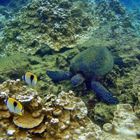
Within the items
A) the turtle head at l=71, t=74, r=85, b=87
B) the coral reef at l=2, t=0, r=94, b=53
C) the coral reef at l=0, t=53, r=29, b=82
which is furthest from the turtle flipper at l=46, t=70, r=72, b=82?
the coral reef at l=2, t=0, r=94, b=53

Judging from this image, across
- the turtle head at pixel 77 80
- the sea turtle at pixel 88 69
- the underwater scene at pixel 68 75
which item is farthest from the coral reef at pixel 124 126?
the turtle head at pixel 77 80

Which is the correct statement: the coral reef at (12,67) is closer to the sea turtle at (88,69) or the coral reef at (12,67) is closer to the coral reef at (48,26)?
the sea turtle at (88,69)

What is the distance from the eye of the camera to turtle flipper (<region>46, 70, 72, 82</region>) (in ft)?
20.4

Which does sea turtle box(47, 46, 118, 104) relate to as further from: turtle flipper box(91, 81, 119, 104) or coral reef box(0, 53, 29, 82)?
coral reef box(0, 53, 29, 82)

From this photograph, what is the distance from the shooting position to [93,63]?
20.2 feet

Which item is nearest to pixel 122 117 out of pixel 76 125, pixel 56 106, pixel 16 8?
pixel 76 125

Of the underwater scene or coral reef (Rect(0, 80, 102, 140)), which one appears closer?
coral reef (Rect(0, 80, 102, 140))

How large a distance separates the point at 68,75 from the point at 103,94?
1178 millimetres

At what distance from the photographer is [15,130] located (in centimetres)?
379

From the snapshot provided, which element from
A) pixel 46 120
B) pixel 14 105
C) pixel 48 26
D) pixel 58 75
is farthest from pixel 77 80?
pixel 48 26

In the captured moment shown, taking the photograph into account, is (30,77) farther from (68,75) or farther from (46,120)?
(68,75)

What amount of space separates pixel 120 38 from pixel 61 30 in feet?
6.12

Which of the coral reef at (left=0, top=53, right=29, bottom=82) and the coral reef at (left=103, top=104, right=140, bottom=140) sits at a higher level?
the coral reef at (left=0, top=53, right=29, bottom=82)

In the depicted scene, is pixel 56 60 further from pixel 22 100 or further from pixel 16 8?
pixel 16 8
